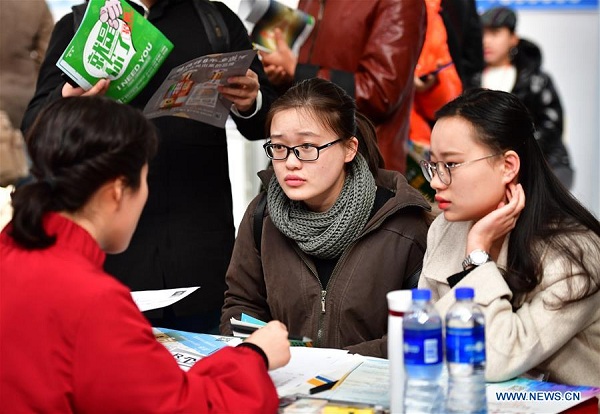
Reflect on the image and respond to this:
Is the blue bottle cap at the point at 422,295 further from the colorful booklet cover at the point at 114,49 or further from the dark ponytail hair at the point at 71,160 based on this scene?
the colorful booklet cover at the point at 114,49

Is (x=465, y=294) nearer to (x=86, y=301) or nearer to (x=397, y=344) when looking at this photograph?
(x=397, y=344)

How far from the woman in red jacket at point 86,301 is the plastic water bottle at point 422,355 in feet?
0.91

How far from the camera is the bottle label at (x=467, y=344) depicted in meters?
1.64

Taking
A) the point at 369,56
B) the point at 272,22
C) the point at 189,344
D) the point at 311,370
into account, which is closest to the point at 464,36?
the point at 369,56

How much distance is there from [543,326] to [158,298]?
0.98m

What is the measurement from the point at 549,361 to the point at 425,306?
62 centimetres

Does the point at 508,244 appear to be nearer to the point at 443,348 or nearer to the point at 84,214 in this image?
the point at 443,348

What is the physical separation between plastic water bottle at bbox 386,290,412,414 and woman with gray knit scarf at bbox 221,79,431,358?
769mm

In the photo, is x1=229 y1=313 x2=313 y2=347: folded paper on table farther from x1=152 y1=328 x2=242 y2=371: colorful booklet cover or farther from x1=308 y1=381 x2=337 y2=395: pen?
x1=308 y1=381 x2=337 y2=395: pen

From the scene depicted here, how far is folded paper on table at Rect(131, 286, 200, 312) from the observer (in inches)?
91.0

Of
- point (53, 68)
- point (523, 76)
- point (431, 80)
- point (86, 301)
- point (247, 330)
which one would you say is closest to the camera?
point (86, 301)

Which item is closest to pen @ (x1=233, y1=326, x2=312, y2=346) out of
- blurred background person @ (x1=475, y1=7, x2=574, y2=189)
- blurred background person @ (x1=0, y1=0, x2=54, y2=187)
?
blurred background person @ (x1=0, y1=0, x2=54, y2=187)

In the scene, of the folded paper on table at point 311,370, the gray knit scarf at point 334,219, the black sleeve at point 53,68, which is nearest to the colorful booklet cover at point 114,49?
the black sleeve at point 53,68

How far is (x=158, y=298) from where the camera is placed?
2410 millimetres
